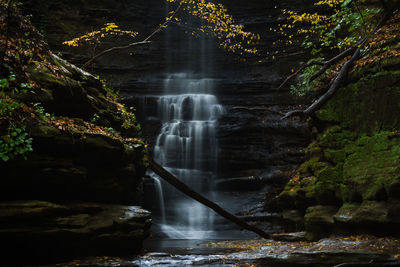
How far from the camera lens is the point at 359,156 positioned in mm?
9008

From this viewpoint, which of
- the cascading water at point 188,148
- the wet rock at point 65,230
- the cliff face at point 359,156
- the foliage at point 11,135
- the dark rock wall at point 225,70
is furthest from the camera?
the dark rock wall at point 225,70

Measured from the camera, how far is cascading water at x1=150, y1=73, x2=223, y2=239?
15.2 m

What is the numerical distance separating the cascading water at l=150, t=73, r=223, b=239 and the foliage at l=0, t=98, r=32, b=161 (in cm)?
912

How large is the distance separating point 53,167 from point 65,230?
129 centimetres

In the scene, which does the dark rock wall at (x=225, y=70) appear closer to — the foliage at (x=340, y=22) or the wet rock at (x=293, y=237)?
the foliage at (x=340, y=22)

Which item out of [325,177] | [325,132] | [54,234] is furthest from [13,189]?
[325,132]

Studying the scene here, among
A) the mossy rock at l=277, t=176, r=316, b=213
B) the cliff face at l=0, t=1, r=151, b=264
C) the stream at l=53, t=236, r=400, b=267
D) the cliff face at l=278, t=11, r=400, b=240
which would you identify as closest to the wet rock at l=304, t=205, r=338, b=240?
the cliff face at l=278, t=11, r=400, b=240

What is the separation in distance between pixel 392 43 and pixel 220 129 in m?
11.7

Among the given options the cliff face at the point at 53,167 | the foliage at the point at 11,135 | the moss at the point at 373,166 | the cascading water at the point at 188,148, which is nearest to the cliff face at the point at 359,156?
the moss at the point at 373,166

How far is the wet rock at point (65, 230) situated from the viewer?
5930mm

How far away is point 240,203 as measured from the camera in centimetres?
1609

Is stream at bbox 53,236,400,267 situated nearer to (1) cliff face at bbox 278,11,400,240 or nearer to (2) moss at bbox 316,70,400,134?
(1) cliff face at bbox 278,11,400,240

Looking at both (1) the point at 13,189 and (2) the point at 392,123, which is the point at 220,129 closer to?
(2) the point at 392,123

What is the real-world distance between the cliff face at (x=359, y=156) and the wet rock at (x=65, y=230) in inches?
206
